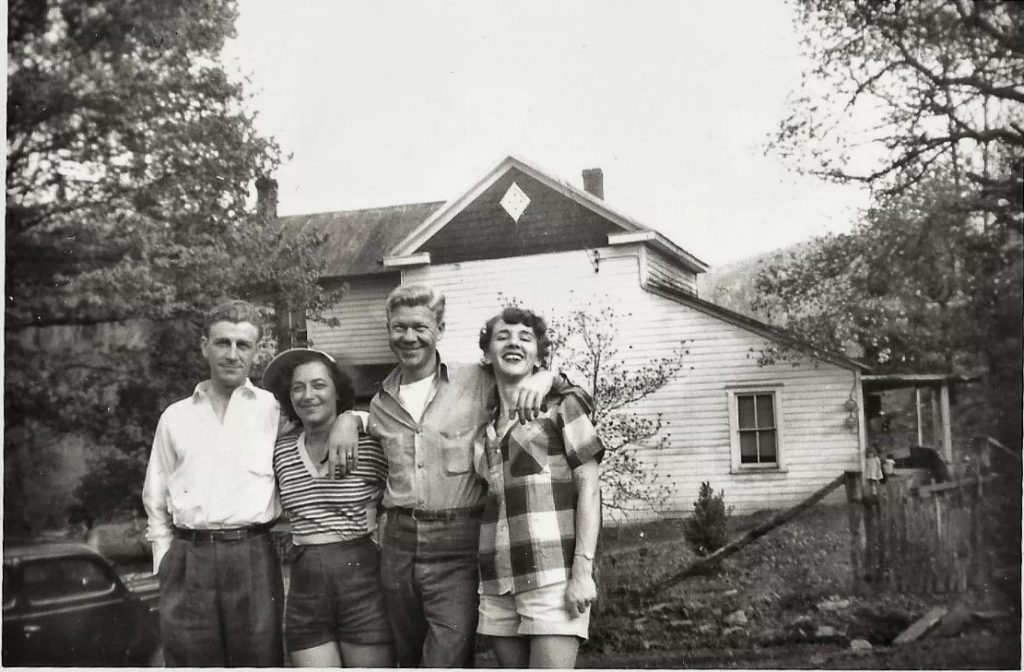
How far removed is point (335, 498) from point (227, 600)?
2.16ft

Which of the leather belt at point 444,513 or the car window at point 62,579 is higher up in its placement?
the leather belt at point 444,513

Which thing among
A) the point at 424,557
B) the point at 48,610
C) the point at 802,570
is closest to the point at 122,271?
the point at 48,610

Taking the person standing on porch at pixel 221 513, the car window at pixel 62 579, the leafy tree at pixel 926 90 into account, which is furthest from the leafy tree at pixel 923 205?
the car window at pixel 62 579

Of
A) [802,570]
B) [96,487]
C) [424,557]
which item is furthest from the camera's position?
[96,487]

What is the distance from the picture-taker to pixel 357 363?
375cm

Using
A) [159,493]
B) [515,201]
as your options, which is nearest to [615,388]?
[515,201]

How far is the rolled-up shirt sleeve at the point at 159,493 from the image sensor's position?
3.74 meters

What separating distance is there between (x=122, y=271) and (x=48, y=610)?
1567 millimetres

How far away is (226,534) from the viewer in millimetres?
3578

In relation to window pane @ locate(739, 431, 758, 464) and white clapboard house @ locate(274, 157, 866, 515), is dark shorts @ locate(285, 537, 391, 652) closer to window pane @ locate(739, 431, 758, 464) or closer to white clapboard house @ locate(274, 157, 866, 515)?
white clapboard house @ locate(274, 157, 866, 515)

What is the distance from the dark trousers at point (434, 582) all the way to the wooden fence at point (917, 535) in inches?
61.3

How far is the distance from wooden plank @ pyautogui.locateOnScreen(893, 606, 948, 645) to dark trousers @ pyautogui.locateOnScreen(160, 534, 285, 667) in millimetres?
2467

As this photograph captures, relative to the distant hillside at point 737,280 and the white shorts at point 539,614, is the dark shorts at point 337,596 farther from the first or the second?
the distant hillside at point 737,280

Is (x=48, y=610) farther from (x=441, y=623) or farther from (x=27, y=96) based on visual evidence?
(x=27, y=96)
